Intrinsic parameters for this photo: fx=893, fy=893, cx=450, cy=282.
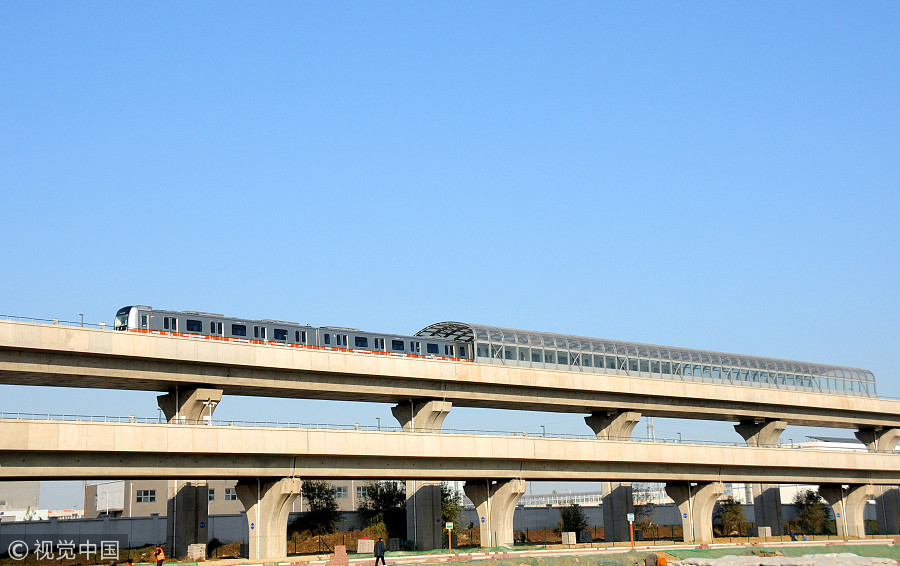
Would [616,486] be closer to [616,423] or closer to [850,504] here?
[616,423]

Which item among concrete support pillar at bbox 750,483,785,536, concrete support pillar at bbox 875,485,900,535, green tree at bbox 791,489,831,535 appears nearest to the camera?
concrete support pillar at bbox 750,483,785,536

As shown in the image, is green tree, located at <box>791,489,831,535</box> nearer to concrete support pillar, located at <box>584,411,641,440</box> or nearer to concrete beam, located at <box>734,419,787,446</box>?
concrete beam, located at <box>734,419,787,446</box>

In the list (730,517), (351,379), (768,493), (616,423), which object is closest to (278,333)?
(351,379)

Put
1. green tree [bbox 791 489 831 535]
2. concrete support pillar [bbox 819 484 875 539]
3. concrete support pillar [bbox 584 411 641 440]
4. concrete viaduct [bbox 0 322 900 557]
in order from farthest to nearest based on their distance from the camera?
green tree [bbox 791 489 831 535], concrete support pillar [bbox 819 484 875 539], concrete support pillar [bbox 584 411 641 440], concrete viaduct [bbox 0 322 900 557]

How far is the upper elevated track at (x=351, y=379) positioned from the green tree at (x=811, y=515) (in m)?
19.9

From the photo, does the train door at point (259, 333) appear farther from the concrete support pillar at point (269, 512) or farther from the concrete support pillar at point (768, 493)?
the concrete support pillar at point (768, 493)

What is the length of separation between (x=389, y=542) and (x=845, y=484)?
4799 centimetres

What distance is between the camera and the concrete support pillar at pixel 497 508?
70.2 m

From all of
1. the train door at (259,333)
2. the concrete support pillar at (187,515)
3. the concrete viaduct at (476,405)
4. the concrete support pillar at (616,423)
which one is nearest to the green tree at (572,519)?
the concrete viaduct at (476,405)

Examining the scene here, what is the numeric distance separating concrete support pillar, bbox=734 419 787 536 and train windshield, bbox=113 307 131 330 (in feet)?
204

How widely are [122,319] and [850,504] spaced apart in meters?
73.9

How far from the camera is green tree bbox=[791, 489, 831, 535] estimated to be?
11000 cm

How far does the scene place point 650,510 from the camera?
11106cm

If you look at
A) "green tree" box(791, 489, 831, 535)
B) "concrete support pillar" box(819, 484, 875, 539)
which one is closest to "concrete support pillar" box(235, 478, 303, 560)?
"concrete support pillar" box(819, 484, 875, 539)
